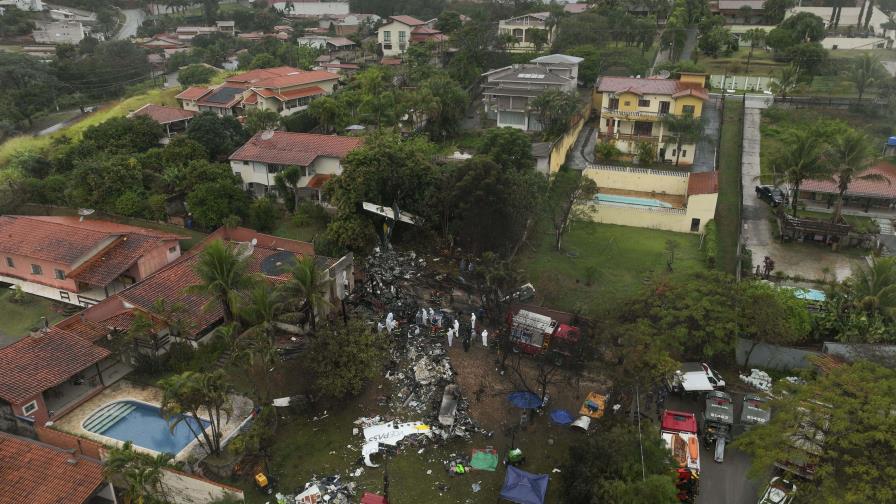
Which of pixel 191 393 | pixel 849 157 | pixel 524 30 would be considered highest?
pixel 524 30

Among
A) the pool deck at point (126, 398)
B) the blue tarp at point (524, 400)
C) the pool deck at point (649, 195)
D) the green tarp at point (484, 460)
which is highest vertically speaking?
the pool deck at point (649, 195)

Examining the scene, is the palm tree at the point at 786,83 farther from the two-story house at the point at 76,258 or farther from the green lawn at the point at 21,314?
the green lawn at the point at 21,314

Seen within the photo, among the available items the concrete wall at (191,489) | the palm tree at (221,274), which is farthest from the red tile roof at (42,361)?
the concrete wall at (191,489)

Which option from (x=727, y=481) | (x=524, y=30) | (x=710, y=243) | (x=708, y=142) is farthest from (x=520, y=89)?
(x=727, y=481)

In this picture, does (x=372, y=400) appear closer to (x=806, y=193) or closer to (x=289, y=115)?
(x=806, y=193)

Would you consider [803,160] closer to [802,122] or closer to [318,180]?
[802,122]

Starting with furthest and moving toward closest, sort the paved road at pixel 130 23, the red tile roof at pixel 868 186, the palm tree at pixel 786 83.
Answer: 1. the paved road at pixel 130 23
2. the palm tree at pixel 786 83
3. the red tile roof at pixel 868 186

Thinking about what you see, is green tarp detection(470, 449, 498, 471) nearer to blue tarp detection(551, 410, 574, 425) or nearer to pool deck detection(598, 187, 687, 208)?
blue tarp detection(551, 410, 574, 425)

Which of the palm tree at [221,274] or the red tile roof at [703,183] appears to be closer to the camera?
the palm tree at [221,274]
